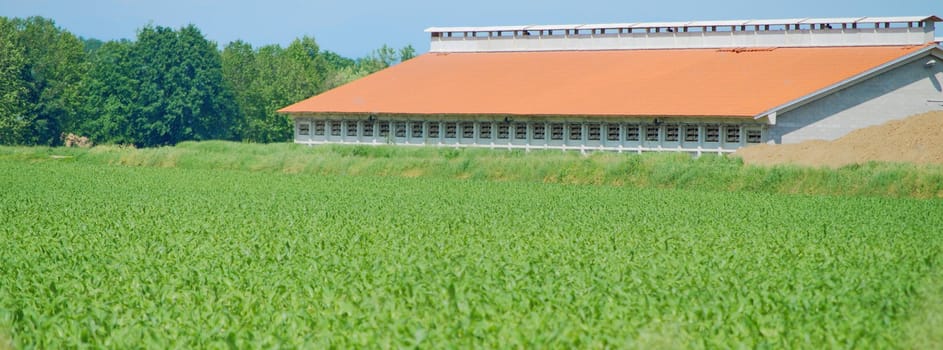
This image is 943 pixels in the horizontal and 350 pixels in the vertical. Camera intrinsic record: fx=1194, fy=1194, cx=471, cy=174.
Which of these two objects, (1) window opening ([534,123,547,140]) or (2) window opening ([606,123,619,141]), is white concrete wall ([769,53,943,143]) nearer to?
(2) window opening ([606,123,619,141])

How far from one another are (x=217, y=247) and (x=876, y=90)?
32.1 m

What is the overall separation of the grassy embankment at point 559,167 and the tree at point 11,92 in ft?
65.8

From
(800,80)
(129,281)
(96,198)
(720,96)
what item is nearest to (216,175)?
(96,198)

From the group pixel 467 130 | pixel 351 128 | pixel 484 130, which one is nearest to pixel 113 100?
pixel 351 128

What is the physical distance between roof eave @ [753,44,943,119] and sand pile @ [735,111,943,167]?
5.41 ft

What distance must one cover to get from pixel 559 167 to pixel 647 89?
34.5ft

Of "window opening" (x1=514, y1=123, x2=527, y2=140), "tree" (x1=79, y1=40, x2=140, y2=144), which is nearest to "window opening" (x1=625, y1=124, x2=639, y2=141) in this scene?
"window opening" (x1=514, y1=123, x2=527, y2=140)

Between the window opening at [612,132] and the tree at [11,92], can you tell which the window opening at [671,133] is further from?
the tree at [11,92]

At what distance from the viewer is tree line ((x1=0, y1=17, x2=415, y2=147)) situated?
7488 centimetres

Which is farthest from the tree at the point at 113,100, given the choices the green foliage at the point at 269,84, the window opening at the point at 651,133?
the window opening at the point at 651,133

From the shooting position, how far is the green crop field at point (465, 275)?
35.8ft

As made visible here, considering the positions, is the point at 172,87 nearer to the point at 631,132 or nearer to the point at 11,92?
the point at 11,92

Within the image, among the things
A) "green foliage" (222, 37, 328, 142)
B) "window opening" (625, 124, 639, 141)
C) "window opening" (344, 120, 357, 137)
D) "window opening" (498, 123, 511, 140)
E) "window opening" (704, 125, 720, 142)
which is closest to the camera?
"window opening" (704, 125, 720, 142)

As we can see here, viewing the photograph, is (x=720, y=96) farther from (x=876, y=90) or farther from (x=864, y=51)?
(x=864, y=51)
